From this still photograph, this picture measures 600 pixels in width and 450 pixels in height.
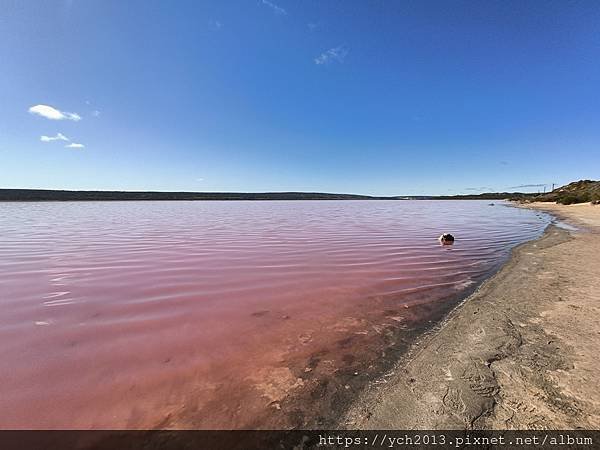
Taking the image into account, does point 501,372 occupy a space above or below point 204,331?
above

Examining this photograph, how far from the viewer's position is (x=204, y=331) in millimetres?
4152

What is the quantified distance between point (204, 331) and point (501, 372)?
3599 mm

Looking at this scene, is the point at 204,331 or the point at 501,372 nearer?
the point at 501,372

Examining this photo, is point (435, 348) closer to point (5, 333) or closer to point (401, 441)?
point (401, 441)

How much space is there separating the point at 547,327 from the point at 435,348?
1.66 metres

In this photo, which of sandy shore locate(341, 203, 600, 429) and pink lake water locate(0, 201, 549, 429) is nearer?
sandy shore locate(341, 203, 600, 429)

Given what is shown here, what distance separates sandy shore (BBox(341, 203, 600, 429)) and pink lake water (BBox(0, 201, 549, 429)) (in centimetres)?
35

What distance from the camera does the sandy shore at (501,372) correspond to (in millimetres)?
2354

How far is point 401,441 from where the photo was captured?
219 cm

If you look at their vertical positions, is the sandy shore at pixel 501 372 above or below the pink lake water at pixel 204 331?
above

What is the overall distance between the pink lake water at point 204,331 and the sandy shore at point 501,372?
1.14 feet

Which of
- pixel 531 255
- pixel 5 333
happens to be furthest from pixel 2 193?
pixel 531 255

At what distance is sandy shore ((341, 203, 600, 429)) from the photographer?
2.35 m

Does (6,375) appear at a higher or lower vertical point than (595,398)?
lower
